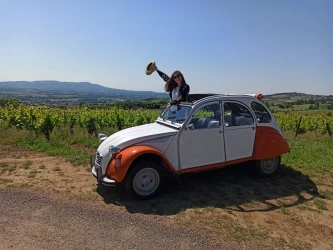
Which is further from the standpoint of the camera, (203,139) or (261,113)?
(261,113)

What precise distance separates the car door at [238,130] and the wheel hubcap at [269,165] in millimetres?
648

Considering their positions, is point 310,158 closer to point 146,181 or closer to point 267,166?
point 267,166

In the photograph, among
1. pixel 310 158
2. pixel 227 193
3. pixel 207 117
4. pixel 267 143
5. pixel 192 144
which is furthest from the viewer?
pixel 310 158

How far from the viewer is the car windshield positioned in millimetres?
5617

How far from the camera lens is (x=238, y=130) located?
5.96 metres

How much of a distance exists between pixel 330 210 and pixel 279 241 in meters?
1.81

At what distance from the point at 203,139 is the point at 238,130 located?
3.09 ft

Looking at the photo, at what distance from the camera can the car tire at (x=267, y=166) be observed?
253 inches

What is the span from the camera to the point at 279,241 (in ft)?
12.7

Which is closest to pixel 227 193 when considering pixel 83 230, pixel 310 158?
pixel 83 230

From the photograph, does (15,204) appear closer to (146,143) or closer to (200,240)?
(146,143)

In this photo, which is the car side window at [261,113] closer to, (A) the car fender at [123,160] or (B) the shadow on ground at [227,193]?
(B) the shadow on ground at [227,193]

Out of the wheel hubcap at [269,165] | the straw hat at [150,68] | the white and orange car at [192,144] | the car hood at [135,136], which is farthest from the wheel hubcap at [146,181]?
the straw hat at [150,68]

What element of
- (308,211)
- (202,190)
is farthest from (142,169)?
(308,211)
